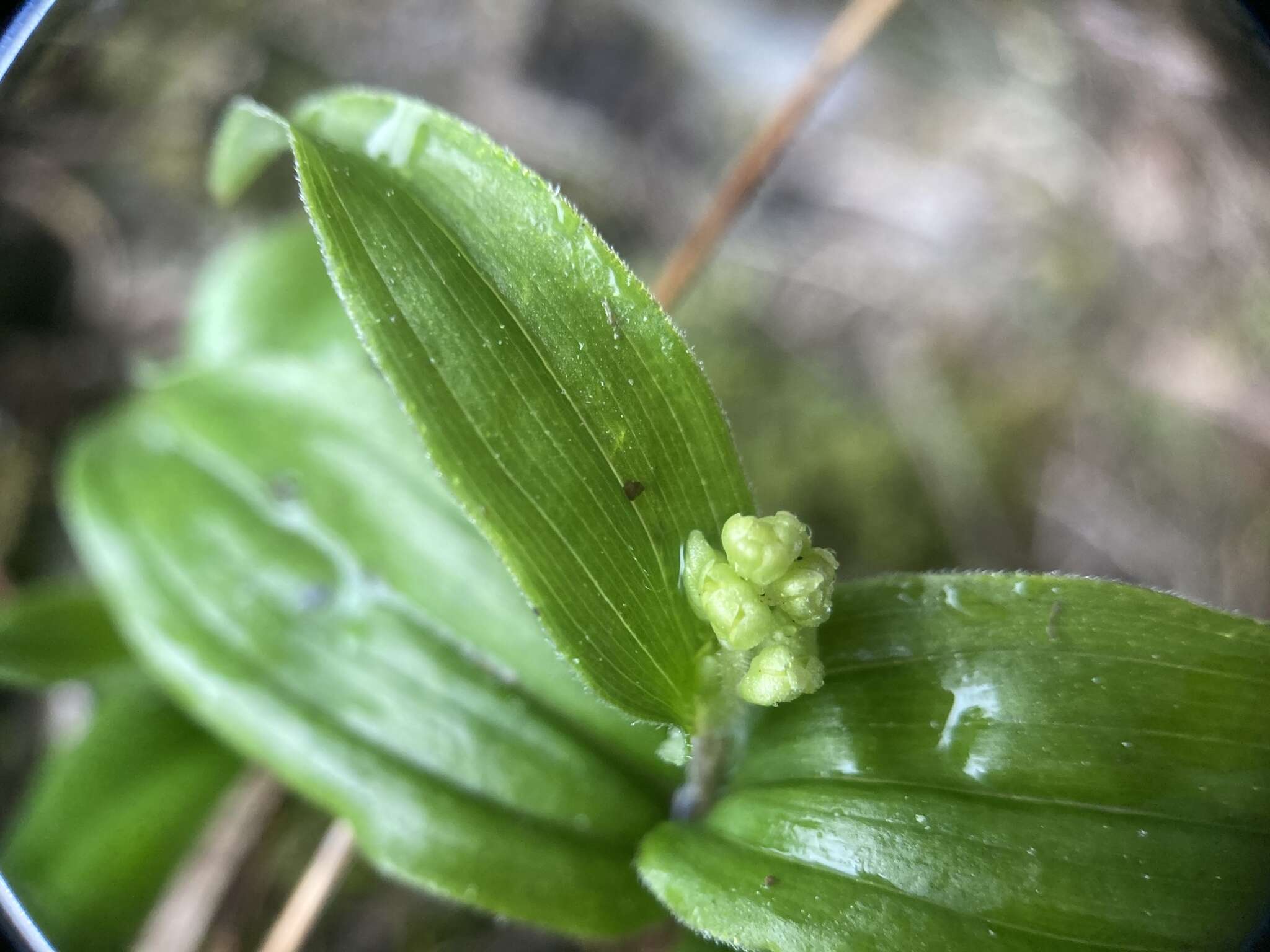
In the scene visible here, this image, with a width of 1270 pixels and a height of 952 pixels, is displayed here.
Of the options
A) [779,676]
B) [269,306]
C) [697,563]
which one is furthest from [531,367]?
[269,306]

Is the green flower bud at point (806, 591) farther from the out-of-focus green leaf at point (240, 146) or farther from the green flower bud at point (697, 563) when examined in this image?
the out-of-focus green leaf at point (240, 146)

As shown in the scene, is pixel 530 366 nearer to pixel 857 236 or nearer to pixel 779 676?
pixel 779 676

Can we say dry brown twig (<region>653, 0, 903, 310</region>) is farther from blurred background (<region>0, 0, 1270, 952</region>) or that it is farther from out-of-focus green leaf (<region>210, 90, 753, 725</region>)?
out-of-focus green leaf (<region>210, 90, 753, 725</region>)

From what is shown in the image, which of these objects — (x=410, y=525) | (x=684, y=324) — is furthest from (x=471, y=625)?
(x=684, y=324)

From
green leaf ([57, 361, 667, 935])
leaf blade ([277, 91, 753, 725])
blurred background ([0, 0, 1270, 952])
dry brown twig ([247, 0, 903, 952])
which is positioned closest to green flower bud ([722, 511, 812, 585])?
leaf blade ([277, 91, 753, 725])

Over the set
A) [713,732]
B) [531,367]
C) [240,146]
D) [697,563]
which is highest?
[240,146]

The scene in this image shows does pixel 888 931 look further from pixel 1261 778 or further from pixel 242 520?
pixel 242 520

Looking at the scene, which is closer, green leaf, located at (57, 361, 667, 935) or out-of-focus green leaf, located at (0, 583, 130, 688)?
green leaf, located at (57, 361, 667, 935)
